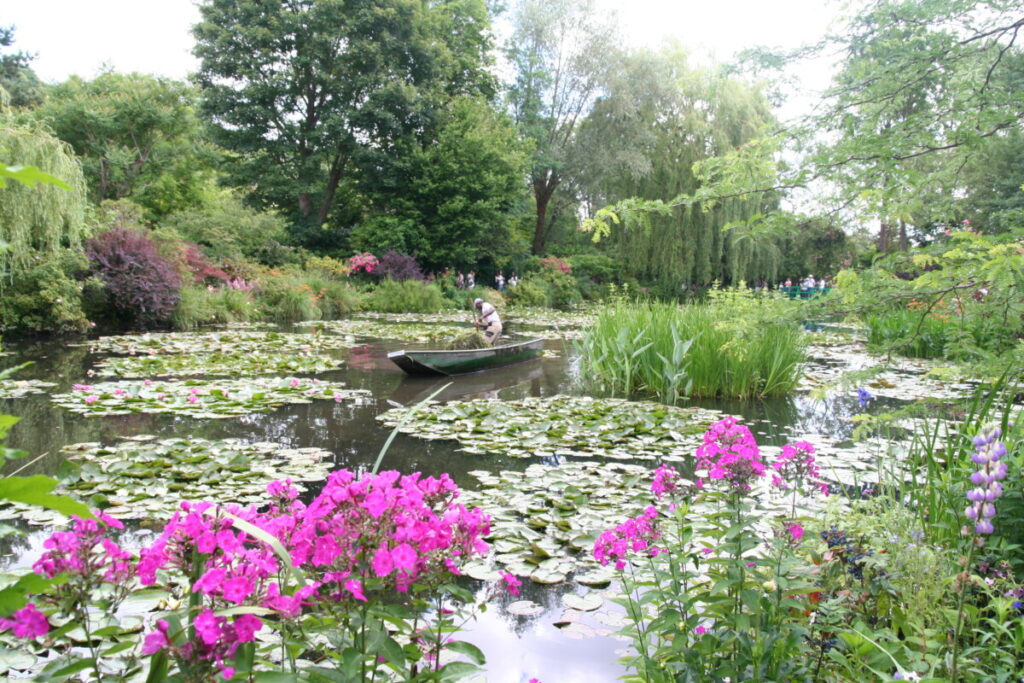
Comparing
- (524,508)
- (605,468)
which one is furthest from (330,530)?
(605,468)

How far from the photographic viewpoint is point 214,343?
922cm

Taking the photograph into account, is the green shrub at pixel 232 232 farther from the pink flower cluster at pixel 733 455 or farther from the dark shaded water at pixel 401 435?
the pink flower cluster at pixel 733 455

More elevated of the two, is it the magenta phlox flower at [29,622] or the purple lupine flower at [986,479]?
the purple lupine flower at [986,479]

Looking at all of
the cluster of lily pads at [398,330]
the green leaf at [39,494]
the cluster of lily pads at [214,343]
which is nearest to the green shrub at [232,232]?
the cluster of lily pads at [398,330]

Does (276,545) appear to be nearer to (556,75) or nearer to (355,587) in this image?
(355,587)

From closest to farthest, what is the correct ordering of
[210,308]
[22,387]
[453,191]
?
[22,387]
[210,308]
[453,191]

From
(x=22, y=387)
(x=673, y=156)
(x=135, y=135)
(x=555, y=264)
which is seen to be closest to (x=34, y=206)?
(x=22, y=387)

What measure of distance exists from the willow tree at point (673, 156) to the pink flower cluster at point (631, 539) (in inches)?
669

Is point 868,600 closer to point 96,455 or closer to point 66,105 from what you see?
point 96,455

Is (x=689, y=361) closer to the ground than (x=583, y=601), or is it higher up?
higher up

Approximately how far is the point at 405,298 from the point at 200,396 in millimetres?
11455

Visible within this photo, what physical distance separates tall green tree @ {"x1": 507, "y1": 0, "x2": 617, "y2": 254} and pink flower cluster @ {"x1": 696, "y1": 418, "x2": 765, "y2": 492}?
21149 mm

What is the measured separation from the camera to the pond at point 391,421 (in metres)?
2.38

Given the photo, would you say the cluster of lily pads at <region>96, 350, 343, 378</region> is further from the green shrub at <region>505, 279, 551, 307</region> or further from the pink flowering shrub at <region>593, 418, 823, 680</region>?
the green shrub at <region>505, 279, 551, 307</region>
